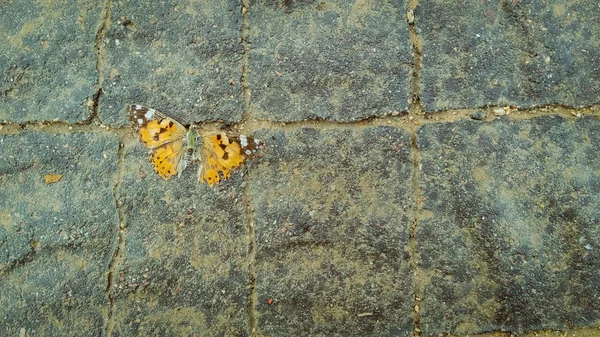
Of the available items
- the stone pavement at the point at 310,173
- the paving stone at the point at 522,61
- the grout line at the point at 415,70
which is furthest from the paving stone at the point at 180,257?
the paving stone at the point at 522,61

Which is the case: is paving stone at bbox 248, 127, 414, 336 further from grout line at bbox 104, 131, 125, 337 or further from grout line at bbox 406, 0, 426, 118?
grout line at bbox 104, 131, 125, 337

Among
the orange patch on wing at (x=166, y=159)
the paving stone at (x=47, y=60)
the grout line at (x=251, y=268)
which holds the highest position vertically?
the paving stone at (x=47, y=60)

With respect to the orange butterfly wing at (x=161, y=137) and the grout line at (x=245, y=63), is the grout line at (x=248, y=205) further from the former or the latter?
the orange butterfly wing at (x=161, y=137)

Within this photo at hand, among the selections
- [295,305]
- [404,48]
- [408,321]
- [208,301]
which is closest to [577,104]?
[404,48]

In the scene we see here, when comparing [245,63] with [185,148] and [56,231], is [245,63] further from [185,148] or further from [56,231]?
[56,231]

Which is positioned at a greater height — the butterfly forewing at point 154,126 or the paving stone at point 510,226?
the butterfly forewing at point 154,126

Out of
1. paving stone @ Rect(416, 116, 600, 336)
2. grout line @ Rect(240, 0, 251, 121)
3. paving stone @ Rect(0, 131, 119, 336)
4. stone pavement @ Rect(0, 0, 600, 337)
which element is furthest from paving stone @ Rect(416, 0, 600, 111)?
paving stone @ Rect(0, 131, 119, 336)

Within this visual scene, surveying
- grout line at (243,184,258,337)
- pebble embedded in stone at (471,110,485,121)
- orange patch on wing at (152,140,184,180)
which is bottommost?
grout line at (243,184,258,337)

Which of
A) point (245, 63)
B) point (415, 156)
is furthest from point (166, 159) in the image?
point (415, 156)
